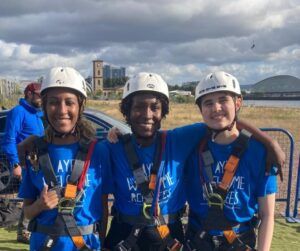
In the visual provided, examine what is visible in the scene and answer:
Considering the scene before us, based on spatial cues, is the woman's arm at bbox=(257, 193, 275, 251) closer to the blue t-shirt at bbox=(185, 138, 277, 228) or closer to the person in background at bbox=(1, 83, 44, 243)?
the blue t-shirt at bbox=(185, 138, 277, 228)

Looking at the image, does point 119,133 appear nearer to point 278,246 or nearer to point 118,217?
point 118,217

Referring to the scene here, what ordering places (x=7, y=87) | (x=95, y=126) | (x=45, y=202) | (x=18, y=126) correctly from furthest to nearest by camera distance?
(x=7, y=87)
(x=95, y=126)
(x=18, y=126)
(x=45, y=202)

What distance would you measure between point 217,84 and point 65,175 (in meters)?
1.23

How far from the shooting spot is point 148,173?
300cm

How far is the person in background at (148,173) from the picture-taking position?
2.98 meters

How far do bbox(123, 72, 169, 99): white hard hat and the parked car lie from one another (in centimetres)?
402

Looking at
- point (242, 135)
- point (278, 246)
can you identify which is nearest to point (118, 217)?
point (242, 135)

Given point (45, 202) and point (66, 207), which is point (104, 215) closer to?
point (66, 207)

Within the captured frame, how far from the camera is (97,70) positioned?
120 m

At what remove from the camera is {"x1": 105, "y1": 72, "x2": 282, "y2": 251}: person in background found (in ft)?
9.79

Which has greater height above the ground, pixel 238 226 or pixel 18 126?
pixel 18 126

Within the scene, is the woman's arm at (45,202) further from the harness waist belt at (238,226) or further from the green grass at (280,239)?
the green grass at (280,239)

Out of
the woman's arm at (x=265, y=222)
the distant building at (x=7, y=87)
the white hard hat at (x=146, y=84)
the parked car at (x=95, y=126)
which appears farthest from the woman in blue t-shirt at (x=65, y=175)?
the distant building at (x=7, y=87)

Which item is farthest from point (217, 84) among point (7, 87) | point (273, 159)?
point (7, 87)
